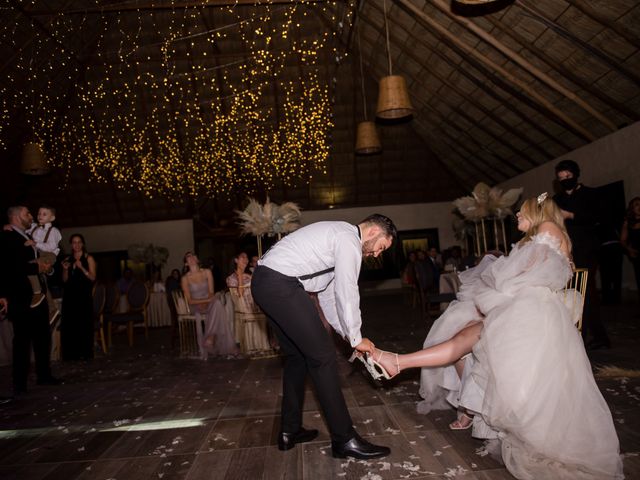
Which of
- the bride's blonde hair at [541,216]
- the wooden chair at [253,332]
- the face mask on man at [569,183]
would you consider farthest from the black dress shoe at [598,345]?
the wooden chair at [253,332]

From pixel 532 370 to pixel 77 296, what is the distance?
600 centimetres

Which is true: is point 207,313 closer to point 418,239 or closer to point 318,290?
point 318,290

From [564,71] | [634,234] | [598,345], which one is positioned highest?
[564,71]

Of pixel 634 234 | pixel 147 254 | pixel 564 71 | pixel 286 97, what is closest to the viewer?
pixel 634 234

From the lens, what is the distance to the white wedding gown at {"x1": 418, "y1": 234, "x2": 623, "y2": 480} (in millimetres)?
2094

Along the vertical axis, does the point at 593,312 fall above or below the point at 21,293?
below

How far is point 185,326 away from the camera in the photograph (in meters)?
6.59

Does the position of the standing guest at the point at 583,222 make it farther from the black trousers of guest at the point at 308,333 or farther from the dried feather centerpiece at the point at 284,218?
the dried feather centerpiece at the point at 284,218

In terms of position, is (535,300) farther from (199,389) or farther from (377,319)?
(377,319)

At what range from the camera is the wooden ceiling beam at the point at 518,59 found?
758 centimetres

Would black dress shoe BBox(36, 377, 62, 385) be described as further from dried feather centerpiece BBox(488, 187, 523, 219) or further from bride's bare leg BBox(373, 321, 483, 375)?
dried feather centerpiece BBox(488, 187, 523, 219)

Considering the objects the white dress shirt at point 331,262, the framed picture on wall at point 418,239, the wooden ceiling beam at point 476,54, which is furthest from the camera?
the framed picture on wall at point 418,239

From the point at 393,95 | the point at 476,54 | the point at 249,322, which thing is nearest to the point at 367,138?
the point at 393,95

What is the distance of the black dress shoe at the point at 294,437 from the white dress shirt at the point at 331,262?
0.71m
